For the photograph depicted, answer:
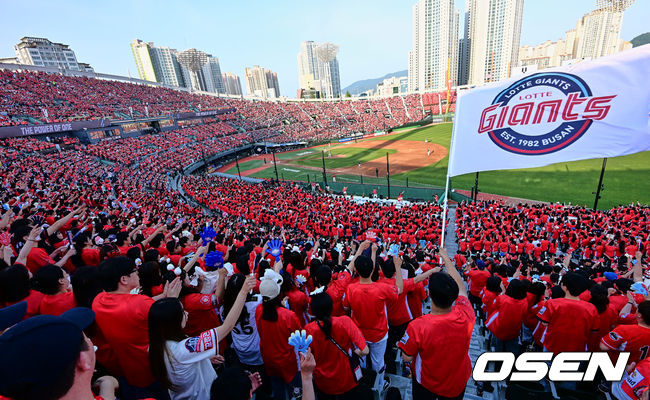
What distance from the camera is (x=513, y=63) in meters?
118

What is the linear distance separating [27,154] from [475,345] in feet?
122

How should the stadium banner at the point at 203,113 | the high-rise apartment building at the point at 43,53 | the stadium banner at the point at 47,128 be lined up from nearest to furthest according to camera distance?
the stadium banner at the point at 47,128, the stadium banner at the point at 203,113, the high-rise apartment building at the point at 43,53

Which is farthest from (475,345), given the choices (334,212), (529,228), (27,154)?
(27,154)

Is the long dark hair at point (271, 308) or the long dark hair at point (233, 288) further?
the long dark hair at point (233, 288)

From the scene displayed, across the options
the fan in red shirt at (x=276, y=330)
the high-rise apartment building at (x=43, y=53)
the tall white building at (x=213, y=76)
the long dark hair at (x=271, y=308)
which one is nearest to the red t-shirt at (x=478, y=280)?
the fan in red shirt at (x=276, y=330)

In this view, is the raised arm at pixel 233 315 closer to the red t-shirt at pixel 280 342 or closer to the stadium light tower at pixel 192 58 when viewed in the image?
the red t-shirt at pixel 280 342

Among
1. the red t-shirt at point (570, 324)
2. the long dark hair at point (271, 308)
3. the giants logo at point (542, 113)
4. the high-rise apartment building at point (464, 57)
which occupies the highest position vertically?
the high-rise apartment building at point (464, 57)

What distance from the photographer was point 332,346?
10.2 ft

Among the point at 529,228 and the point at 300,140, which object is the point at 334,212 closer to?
the point at 529,228

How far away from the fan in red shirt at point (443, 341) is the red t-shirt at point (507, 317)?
1.89 m

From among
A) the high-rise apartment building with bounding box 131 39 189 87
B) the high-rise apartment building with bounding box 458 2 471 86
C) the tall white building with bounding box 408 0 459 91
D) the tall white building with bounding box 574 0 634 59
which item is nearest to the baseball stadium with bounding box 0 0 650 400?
the tall white building with bounding box 408 0 459 91

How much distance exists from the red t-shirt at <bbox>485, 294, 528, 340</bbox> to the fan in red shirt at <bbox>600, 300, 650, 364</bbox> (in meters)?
1.00

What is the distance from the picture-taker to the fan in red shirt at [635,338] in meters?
3.26

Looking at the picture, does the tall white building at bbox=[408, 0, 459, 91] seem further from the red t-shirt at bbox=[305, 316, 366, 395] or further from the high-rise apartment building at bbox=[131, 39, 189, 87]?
the red t-shirt at bbox=[305, 316, 366, 395]
